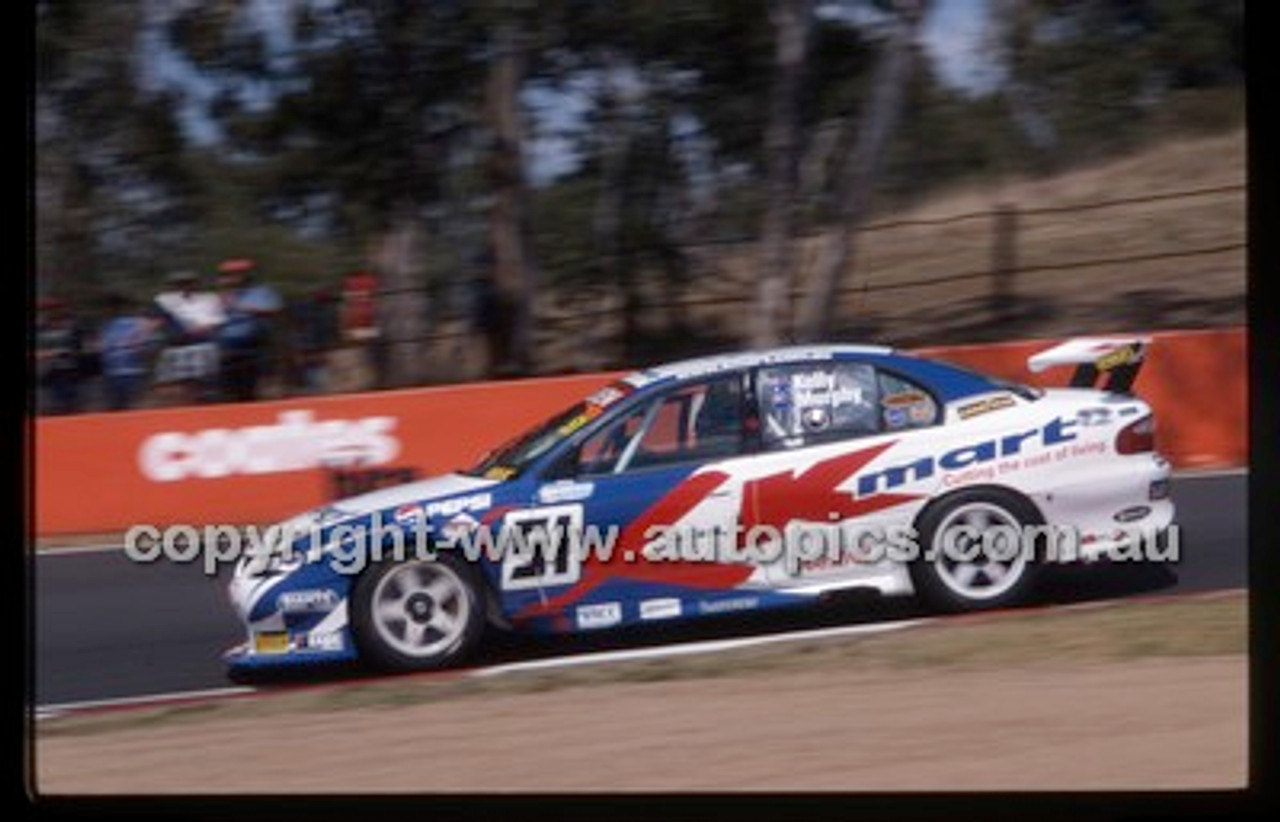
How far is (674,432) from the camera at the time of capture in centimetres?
906

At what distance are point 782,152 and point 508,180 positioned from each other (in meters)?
2.60

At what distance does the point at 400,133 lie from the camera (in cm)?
1862

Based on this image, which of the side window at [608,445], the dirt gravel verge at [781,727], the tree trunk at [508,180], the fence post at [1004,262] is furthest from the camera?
the tree trunk at [508,180]

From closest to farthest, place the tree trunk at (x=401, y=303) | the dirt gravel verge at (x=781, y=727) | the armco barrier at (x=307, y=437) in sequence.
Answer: the dirt gravel verge at (x=781, y=727), the armco barrier at (x=307, y=437), the tree trunk at (x=401, y=303)

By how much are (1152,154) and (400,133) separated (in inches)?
301

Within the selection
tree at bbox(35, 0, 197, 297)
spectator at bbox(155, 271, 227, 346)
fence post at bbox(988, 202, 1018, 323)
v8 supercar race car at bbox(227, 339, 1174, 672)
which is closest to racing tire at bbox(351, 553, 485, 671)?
v8 supercar race car at bbox(227, 339, 1174, 672)

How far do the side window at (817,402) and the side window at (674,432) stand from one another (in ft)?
0.53

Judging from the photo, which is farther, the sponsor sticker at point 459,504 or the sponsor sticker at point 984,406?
the sponsor sticker at point 984,406

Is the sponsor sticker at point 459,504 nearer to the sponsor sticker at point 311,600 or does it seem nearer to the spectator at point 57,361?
the sponsor sticker at point 311,600

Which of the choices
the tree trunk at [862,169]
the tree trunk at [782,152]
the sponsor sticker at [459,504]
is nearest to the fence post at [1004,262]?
the tree trunk at [862,169]

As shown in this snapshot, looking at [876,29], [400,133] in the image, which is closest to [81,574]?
[400,133]

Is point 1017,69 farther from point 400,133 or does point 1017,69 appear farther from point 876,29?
point 400,133

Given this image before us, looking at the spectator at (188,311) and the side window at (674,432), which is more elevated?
the spectator at (188,311)

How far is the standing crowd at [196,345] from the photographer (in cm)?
1445
